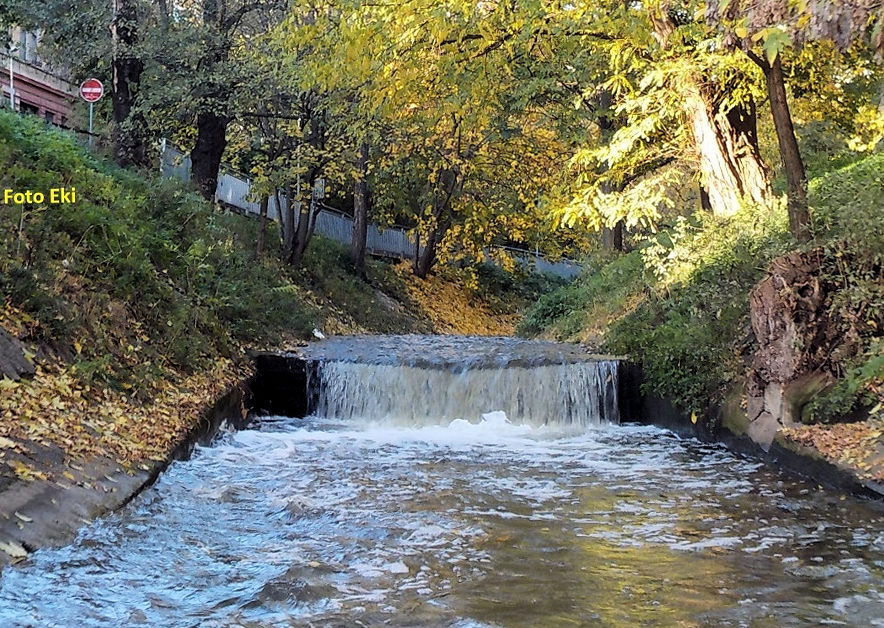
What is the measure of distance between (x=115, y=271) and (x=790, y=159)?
8.42 m

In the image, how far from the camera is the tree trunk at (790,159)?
33.7 feet

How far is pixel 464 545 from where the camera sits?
20.0 feet

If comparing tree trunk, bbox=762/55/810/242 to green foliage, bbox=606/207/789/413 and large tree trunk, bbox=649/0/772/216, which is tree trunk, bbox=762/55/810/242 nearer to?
green foliage, bbox=606/207/789/413

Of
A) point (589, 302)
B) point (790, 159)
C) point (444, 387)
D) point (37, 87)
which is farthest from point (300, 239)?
point (37, 87)

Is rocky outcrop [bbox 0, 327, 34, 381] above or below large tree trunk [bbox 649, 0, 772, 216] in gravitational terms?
below

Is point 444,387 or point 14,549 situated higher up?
point 444,387

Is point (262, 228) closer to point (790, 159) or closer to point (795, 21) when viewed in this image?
point (790, 159)

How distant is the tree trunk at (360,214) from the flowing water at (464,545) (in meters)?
15.2

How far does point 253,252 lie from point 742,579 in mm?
18017

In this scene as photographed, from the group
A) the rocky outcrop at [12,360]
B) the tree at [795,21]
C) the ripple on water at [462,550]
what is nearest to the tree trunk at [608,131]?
the tree at [795,21]

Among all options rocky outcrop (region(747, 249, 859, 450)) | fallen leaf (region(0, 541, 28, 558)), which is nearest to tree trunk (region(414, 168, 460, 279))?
rocky outcrop (region(747, 249, 859, 450))

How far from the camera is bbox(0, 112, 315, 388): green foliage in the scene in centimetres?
870

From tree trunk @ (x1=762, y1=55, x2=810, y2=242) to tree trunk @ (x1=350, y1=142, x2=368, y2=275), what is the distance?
1496 centimetres

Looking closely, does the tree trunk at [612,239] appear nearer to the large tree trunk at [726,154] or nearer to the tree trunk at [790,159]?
the large tree trunk at [726,154]
